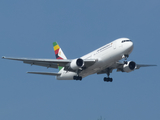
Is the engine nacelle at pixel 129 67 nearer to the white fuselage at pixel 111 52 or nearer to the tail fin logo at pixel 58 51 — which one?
the white fuselage at pixel 111 52

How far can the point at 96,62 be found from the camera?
45.9 m

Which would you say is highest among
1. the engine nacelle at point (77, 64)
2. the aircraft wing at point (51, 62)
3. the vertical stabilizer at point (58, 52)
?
the vertical stabilizer at point (58, 52)

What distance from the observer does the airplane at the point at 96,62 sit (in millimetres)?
44594

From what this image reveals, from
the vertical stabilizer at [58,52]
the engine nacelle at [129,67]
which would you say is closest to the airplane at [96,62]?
the engine nacelle at [129,67]

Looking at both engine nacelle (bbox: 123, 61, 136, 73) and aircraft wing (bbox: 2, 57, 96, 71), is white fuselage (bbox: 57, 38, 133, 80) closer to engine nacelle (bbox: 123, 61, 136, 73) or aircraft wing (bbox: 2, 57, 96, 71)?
aircraft wing (bbox: 2, 57, 96, 71)

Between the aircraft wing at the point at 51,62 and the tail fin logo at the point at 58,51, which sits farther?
the tail fin logo at the point at 58,51

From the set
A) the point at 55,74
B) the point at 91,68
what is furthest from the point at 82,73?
the point at 55,74

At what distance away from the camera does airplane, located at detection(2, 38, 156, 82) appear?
44.6 metres

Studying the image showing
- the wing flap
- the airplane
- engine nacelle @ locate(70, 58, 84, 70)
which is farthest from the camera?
the wing flap

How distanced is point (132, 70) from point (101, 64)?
7527 mm

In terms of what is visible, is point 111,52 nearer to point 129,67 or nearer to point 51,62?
point 129,67

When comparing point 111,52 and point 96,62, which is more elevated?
point 111,52

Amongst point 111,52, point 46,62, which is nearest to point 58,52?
point 46,62

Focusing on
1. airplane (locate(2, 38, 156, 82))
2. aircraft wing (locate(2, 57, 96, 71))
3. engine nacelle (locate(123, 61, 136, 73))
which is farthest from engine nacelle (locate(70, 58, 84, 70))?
engine nacelle (locate(123, 61, 136, 73))
